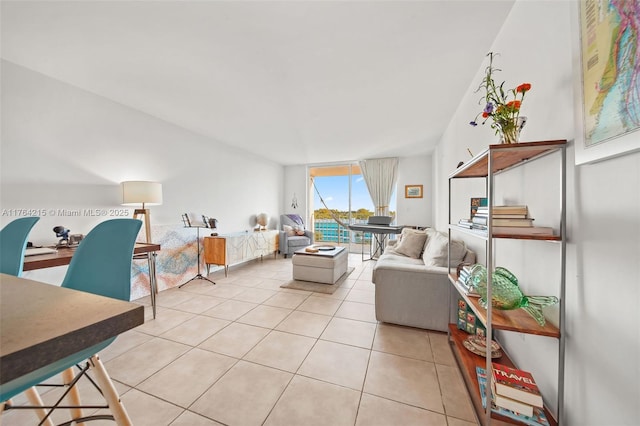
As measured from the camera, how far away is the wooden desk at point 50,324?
0.33 meters

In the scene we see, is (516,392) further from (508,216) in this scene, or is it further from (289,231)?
(289,231)

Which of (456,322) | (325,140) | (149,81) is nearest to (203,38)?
(149,81)

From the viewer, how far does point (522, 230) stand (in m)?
1.11

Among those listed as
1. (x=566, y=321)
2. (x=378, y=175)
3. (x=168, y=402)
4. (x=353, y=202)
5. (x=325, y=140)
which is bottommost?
(x=168, y=402)

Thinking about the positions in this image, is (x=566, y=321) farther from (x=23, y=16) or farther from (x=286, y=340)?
(x=23, y=16)

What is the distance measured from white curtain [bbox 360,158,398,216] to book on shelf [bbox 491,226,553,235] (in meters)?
4.25

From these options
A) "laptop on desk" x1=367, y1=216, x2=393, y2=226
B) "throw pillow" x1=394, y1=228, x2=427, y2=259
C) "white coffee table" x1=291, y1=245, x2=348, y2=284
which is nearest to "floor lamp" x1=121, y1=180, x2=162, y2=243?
"white coffee table" x1=291, y1=245, x2=348, y2=284

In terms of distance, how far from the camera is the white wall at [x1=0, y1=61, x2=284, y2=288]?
6.50ft

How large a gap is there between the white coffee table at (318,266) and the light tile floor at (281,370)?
2.15 feet

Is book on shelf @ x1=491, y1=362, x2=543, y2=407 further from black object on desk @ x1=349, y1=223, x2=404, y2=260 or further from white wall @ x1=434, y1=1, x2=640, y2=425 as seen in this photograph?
black object on desk @ x1=349, y1=223, x2=404, y2=260

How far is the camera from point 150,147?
299 cm

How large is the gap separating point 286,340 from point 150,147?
2907 millimetres

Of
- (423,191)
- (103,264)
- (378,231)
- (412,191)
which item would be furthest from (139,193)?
(423,191)

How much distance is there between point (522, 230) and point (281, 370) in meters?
1.62
